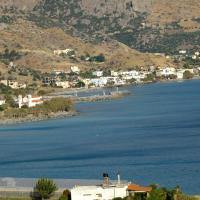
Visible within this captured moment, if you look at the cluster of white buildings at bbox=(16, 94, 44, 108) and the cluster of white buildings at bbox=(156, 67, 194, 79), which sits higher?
the cluster of white buildings at bbox=(156, 67, 194, 79)

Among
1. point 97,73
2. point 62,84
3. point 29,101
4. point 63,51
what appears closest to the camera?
point 29,101

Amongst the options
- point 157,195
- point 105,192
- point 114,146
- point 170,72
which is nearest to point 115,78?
point 170,72

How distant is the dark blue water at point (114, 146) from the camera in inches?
1934

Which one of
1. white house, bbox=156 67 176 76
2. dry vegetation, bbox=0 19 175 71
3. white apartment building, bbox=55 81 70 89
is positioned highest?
dry vegetation, bbox=0 19 175 71

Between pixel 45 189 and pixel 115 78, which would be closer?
pixel 45 189

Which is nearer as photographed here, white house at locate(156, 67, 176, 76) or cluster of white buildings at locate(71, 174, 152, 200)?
cluster of white buildings at locate(71, 174, 152, 200)

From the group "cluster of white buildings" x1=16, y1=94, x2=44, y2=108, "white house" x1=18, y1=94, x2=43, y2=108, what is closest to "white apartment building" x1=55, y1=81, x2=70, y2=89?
"cluster of white buildings" x1=16, y1=94, x2=44, y2=108

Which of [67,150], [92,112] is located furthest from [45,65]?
[67,150]

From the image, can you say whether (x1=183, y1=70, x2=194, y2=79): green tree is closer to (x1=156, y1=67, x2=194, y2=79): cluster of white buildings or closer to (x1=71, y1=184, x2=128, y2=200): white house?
(x1=156, y1=67, x2=194, y2=79): cluster of white buildings

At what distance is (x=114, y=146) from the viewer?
6284cm

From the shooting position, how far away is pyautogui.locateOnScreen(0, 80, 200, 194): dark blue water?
49.1 metres

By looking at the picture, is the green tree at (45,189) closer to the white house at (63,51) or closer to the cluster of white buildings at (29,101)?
the cluster of white buildings at (29,101)

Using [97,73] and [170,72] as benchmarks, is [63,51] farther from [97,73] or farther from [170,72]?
[170,72]

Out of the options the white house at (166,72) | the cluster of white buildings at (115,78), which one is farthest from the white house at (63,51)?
the white house at (166,72)
